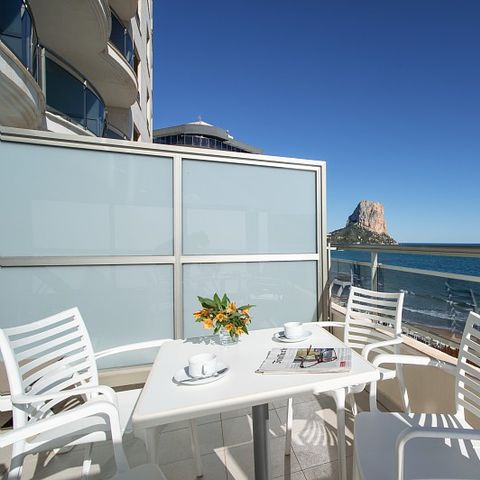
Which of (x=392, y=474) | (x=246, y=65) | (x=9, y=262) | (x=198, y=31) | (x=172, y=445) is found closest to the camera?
(x=392, y=474)

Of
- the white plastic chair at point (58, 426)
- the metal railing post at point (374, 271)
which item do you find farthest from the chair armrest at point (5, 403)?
the metal railing post at point (374, 271)

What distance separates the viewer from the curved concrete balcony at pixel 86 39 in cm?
454

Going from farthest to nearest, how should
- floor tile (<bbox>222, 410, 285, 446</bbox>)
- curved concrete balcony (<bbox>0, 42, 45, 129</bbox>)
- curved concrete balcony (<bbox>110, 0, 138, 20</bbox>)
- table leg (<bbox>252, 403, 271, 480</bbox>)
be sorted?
curved concrete balcony (<bbox>110, 0, 138, 20</bbox>)
curved concrete balcony (<bbox>0, 42, 45, 129</bbox>)
floor tile (<bbox>222, 410, 285, 446</bbox>)
table leg (<bbox>252, 403, 271, 480</bbox>)

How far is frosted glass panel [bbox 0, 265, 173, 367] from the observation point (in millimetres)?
1987

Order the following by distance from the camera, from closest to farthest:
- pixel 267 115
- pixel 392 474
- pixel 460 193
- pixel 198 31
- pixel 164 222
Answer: pixel 392 474 → pixel 164 222 → pixel 198 31 → pixel 267 115 → pixel 460 193

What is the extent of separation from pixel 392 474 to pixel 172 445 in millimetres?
1383

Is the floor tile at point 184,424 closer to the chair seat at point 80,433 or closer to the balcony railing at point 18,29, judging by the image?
the chair seat at point 80,433

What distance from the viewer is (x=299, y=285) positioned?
263 cm

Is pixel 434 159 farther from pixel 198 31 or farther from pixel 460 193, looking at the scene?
pixel 198 31

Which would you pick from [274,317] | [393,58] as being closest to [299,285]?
[274,317]

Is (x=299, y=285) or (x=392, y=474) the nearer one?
(x=392, y=474)

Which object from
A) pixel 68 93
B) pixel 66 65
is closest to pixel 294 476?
pixel 68 93

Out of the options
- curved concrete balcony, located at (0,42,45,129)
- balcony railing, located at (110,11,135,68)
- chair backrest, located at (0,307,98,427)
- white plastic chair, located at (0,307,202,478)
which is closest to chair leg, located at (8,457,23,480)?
white plastic chair, located at (0,307,202,478)

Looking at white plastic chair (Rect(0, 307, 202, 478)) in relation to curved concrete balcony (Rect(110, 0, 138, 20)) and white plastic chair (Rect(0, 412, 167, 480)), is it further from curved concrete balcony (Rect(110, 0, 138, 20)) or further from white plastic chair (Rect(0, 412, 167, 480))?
curved concrete balcony (Rect(110, 0, 138, 20))
